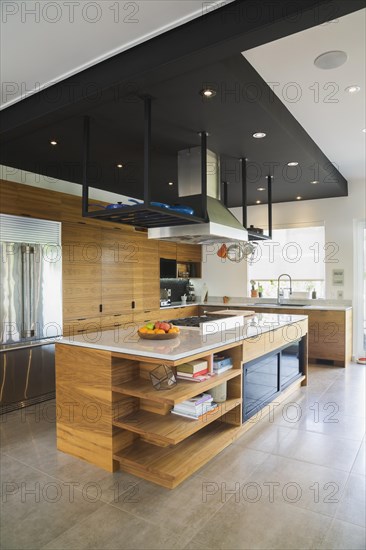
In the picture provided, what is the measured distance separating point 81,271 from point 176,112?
2564mm

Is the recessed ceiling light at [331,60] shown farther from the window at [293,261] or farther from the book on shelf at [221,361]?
the window at [293,261]

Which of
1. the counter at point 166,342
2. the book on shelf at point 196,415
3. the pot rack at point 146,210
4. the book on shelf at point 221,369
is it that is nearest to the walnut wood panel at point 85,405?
the counter at point 166,342

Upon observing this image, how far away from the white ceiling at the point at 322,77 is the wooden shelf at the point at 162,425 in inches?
102

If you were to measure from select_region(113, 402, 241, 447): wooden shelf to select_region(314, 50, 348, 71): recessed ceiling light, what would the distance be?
2.68m

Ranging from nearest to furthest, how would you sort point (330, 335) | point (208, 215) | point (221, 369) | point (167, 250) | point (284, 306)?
point (221, 369), point (208, 215), point (330, 335), point (284, 306), point (167, 250)

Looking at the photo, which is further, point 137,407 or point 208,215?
point 208,215

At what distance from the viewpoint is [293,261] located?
6.81 metres

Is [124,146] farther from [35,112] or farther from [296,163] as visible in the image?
[296,163]

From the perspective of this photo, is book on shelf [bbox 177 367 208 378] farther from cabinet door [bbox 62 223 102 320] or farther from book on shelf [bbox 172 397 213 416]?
cabinet door [bbox 62 223 102 320]

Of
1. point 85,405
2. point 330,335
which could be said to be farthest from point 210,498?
point 330,335

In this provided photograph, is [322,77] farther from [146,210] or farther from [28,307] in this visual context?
[28,307]

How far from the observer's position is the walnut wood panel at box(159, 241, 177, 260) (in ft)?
21.4

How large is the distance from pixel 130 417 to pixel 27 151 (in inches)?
110

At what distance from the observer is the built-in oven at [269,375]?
338cm
